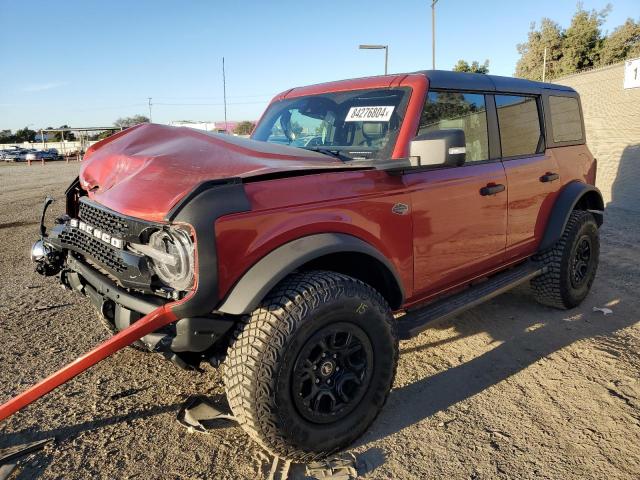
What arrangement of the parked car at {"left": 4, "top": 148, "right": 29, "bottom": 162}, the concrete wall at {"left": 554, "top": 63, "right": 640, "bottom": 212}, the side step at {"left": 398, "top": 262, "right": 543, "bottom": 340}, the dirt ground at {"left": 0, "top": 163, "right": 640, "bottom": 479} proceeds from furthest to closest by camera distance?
the parked car at {"left": 4, "top": 148, "right": 29, "bottom": 162}, the concrete wall at {"left": 554, "top": 63, "right": 640, "bottom": 212}, the side step at {"left": 398, "top": 262, "right": 543, "bottom": 340}, the dirt ground at {"left": 0, "top": 163, "right": 640, "bottom": 479}

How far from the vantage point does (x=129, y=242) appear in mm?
2242

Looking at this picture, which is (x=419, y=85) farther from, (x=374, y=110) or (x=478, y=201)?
(x=478, y=201)

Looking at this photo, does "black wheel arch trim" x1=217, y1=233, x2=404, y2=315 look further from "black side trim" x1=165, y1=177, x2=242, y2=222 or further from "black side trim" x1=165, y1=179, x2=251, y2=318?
"black side trim" x1=165, y1=177, x2=242, y2=222

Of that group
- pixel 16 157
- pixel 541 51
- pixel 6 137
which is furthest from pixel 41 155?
pixel 541 51

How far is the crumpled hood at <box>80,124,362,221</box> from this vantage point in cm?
224

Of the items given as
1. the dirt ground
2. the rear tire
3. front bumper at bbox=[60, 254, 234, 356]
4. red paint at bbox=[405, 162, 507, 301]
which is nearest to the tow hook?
front bumper at bbox=[60, 254, 234, 356]

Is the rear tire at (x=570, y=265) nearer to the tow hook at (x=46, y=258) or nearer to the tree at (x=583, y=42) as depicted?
the tow hook at (x=46, y=258)

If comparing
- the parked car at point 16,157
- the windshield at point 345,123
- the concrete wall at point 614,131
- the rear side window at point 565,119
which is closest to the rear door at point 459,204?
the windshield at point 345,123

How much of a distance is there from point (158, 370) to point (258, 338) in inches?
61.4

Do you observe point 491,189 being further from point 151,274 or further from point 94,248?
point 94,248

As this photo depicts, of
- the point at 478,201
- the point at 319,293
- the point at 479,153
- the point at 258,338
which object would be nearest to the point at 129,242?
the point at 258,338

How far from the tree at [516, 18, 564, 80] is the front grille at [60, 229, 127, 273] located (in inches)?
1767

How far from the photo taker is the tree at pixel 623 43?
3519cm

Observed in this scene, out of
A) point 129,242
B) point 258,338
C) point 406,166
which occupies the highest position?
point 406,166
